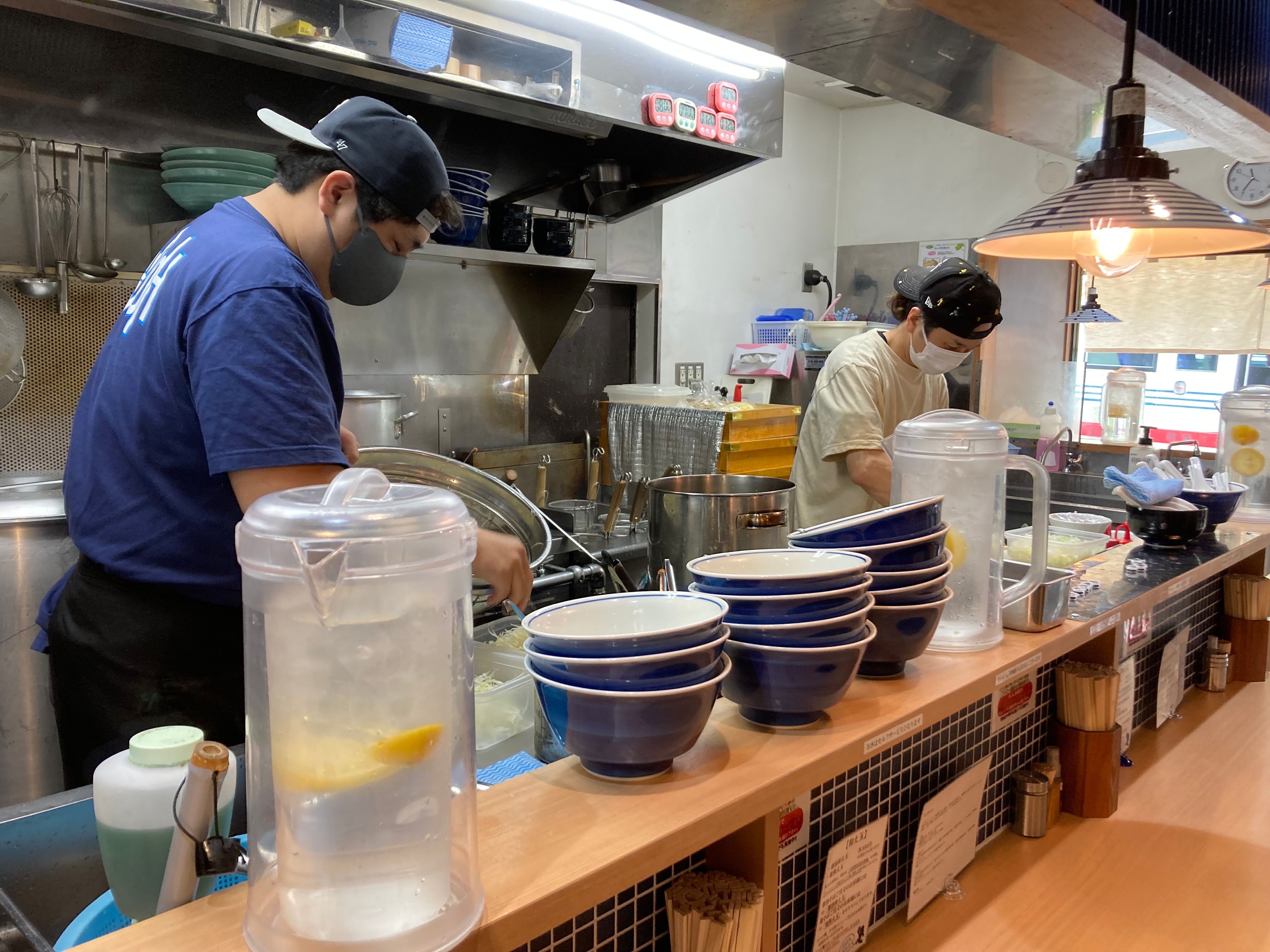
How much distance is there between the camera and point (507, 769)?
1.17 meters

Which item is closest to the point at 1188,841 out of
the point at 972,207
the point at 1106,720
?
the point at 1106,720

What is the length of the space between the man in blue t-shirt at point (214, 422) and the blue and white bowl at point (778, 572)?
0.37 meters

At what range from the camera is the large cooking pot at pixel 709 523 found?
1.92 m

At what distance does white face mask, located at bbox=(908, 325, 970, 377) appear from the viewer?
2.73 meters

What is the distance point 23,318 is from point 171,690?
5.21ft

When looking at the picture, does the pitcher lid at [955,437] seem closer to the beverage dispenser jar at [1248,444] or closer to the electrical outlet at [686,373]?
the beverage dispenser jar at [1248,444]

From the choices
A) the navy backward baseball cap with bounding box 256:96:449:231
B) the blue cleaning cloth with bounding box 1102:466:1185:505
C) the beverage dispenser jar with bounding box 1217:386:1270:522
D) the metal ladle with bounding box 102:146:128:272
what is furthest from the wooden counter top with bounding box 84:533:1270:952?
the metal ladle with bounding box 102:146:128:272

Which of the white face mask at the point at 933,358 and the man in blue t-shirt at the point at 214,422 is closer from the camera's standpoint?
the man in blue t-shirt at the point at 214,422

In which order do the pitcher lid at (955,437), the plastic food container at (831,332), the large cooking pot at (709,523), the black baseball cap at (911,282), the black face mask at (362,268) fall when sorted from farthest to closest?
the plastic food container at (831,332), the black baseball cap at (911,282), the large cooking pot at (709,523), the black face mask at (362,268), the pitcher lid at (955,437)

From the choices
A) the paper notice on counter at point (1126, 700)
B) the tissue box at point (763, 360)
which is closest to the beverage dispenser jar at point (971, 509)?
the paper notice on counter at point (1126, 700)

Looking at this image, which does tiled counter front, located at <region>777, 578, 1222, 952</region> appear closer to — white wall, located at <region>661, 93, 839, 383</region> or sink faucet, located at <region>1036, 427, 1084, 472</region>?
sink faucet, located at <region>1036, 427, 1084, 472</region>

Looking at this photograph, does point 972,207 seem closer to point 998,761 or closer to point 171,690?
point 998,761

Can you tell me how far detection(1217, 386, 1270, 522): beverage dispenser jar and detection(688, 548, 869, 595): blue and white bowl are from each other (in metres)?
2.47

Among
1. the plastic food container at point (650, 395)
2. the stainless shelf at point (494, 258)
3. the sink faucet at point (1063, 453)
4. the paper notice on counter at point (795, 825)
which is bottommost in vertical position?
the paper notice on counter at point (795, 825)
